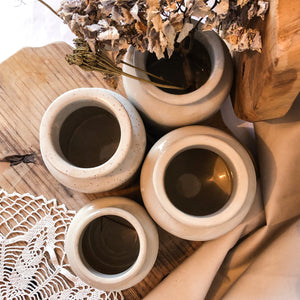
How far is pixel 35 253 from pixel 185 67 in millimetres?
389

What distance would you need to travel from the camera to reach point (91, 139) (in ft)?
1.76

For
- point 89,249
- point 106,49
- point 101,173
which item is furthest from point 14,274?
point 106,49

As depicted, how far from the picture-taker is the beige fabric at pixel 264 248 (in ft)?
1.59

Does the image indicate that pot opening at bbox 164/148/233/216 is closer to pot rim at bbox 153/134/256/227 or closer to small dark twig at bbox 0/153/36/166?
pot rim at bbox 153/134/256/227

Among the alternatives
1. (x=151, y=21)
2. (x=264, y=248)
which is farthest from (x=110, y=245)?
(x=151, y=21)

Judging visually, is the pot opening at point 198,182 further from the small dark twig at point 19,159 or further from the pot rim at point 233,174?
the small dark twig at point 19,159

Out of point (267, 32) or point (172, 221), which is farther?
point (172, 221)

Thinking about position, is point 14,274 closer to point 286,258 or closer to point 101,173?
point 101,173

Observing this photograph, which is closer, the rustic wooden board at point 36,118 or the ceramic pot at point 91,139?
the ceramic pot at point 91,139

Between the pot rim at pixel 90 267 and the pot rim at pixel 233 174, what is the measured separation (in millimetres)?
51

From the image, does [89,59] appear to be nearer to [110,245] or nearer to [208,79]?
[208,79]

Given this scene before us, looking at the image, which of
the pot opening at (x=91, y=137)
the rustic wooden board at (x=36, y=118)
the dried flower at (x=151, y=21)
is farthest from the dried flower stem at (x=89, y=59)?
the rustic wooden board at (x=36, y=118)

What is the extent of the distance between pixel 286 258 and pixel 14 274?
17.2 inches

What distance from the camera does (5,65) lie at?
615mm
